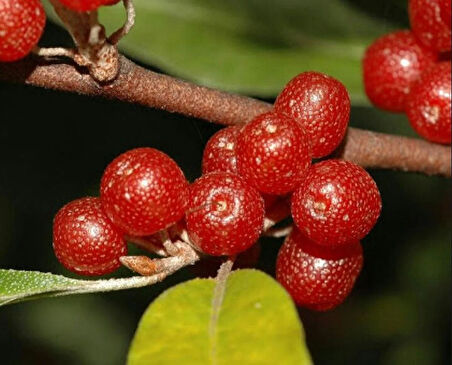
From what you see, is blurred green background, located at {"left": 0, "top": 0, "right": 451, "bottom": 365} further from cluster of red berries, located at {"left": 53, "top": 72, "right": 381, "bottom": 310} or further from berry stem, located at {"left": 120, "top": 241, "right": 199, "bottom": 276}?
berry stem, located at {"left": 120, "top": 241, "right": 199, "bottom": 276}

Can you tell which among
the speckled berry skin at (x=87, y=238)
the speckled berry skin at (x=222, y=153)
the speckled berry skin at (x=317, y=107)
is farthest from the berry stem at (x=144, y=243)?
the speckled berry skin at (x=317, y=107)

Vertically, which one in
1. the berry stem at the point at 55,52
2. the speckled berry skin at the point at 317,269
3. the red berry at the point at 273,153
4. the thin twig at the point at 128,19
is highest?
the thin twig at the point at 128,19

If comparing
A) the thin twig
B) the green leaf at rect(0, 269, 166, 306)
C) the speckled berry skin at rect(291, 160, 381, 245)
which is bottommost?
the green leaf at rect(0, 269, 166, 306)

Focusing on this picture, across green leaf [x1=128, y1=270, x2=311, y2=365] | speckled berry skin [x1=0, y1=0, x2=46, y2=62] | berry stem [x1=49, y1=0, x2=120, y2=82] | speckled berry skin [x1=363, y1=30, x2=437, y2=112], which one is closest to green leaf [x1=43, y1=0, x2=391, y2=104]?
speckled berry skin [x1=363, y1=30, x2=437, y2=112]

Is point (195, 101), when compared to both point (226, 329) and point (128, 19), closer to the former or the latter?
point (128, 19)

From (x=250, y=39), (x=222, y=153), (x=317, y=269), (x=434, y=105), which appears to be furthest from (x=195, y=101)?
(x=250, y=39)

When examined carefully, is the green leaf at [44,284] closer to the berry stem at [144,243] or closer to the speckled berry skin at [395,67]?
the berry stem at [144,243]
